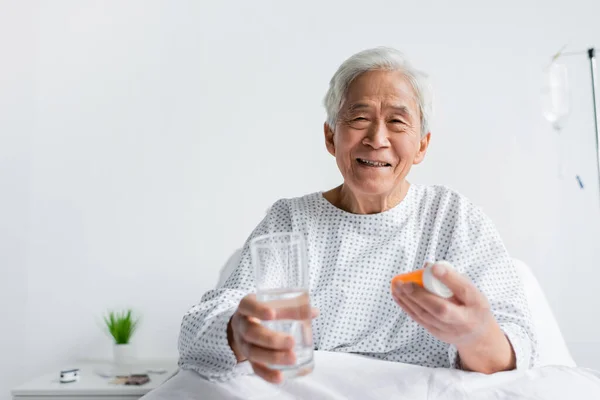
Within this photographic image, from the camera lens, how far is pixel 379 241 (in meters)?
1.62

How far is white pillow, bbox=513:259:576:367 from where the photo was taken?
1.92 metres

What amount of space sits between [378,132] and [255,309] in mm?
753

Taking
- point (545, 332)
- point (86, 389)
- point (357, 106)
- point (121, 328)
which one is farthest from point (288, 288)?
point (121, 328)

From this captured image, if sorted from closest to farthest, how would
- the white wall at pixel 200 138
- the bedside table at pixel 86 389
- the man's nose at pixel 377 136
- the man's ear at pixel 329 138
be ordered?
the man's nose at pixel 377 136 < the man's ear at pixel 329 138 < the bedside table at pixel 86 389 < the white wall at pixel 200 138

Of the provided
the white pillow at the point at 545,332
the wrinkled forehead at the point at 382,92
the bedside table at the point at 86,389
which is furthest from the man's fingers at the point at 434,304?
the bedside table at the point at 86,389

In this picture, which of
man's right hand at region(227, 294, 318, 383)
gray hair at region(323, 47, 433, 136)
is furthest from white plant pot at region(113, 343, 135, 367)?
man's right hand at region(227, 294, 318, 383)

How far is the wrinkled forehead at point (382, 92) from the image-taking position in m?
1.60

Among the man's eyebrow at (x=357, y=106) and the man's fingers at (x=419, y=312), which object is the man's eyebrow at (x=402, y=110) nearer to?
the man's eyebrow at (x=357, y=106)

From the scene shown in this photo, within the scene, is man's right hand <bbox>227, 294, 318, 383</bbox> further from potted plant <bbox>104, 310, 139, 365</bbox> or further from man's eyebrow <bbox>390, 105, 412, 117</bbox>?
potted plant <bbox>104, 310, 139, 365</bbox>

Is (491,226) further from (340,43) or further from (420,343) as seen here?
(340,43)

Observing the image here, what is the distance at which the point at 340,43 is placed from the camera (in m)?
2.88

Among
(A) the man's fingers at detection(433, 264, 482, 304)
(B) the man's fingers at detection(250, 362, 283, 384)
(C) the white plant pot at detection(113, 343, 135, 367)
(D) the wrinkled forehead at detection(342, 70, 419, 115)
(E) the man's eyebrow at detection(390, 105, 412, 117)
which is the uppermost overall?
(D) the wrinkled forehead at detection(342, 70, 419, 115)

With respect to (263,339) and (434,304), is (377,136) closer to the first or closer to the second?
(434,304)

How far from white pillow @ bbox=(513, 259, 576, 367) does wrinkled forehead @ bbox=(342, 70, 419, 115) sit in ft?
2.55
